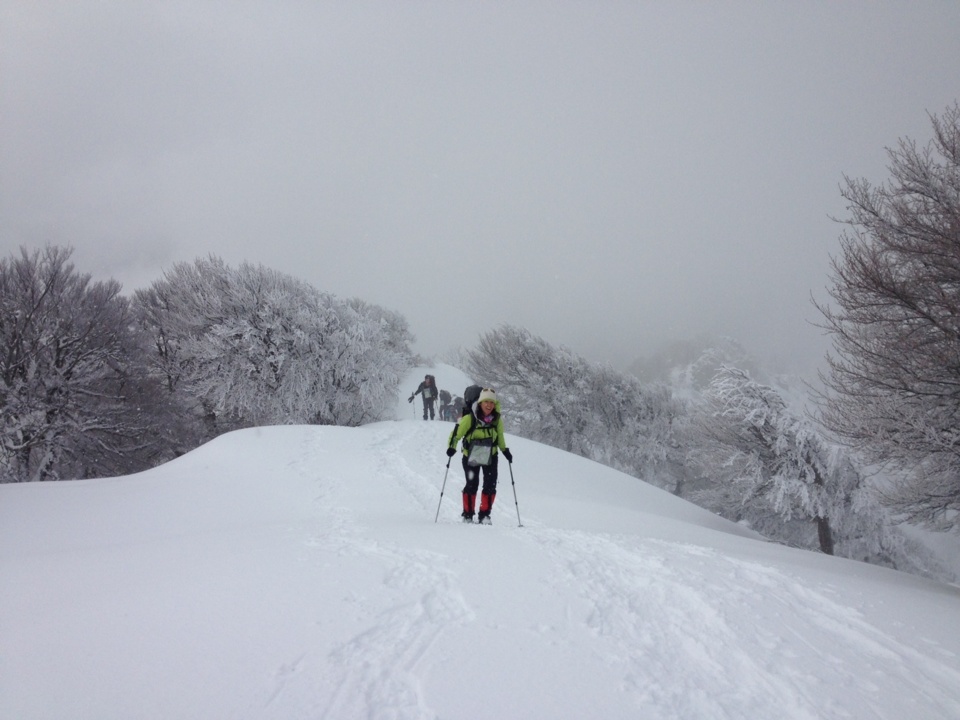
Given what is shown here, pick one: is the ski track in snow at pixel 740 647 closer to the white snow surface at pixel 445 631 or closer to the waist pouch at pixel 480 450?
the white snow surface at pixel 445 631

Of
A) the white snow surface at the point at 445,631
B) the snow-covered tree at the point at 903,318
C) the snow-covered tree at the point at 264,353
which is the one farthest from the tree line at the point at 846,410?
the snow-covered tree at the point at 264,353

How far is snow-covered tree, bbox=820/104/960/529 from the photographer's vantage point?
7.89 metres

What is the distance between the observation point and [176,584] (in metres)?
3.70

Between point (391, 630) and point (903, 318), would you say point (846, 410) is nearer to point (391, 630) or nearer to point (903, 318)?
point (903, 318)

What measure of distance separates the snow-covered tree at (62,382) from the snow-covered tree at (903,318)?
22693 millimetres

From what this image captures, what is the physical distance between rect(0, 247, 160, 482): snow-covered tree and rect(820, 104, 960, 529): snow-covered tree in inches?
893

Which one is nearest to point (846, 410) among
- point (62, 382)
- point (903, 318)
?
point (903, 318)

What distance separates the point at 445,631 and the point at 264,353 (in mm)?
20480

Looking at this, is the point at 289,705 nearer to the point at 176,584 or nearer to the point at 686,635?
the point at 176,584

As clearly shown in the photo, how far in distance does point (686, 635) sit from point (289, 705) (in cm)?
261

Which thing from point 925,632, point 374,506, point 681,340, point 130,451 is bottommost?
point 130,451

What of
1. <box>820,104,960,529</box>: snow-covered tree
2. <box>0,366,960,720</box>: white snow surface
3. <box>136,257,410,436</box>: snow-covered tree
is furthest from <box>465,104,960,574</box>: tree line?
<box>136,257,410,436</box>: snow-covered tree

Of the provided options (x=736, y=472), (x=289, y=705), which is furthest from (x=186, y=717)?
(x=736, y=472)

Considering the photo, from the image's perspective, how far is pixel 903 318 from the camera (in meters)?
8.23
